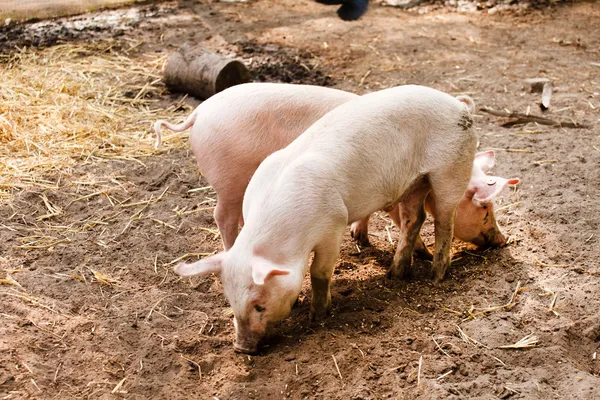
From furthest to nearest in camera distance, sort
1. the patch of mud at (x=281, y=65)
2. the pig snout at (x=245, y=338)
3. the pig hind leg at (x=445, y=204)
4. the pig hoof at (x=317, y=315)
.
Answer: the patch of mud at (x=281, y=65) → the pig hind leg at (x=445, y=204) → the pig hoof at (x=317, y=315) → the pig snout at (x=245, y=338)

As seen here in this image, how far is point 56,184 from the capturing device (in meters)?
5.36

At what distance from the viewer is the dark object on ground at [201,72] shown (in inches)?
262

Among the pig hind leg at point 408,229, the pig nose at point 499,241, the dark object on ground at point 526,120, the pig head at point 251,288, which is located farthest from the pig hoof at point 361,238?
the dark object on ground at point 526,120

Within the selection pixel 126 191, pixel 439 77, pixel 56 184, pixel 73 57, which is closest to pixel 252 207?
pixel 126 191

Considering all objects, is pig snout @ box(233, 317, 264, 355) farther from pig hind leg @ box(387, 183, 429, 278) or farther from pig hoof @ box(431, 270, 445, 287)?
pig hoof @ box(431, 270, 445, 287)

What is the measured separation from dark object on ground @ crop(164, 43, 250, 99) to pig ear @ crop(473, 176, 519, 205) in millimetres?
3096

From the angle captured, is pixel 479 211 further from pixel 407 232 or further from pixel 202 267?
pixel 202 267

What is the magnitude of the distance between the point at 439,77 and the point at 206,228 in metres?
3.54

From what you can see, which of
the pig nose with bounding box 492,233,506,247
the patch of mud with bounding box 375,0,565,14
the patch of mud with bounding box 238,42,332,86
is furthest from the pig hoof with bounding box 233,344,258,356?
the patch of mud with bounding box 375,0,565,14

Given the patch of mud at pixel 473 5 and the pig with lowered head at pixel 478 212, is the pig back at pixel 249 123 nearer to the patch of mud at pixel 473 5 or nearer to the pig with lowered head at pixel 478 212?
the pig with lowered head at pixel 478 212

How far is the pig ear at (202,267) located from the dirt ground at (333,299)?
0.51 m

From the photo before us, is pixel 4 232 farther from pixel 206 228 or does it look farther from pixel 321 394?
pixel 321 394

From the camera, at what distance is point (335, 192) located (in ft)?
11.6

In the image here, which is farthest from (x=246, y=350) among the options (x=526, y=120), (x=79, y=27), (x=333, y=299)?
(x=79, y=27)
